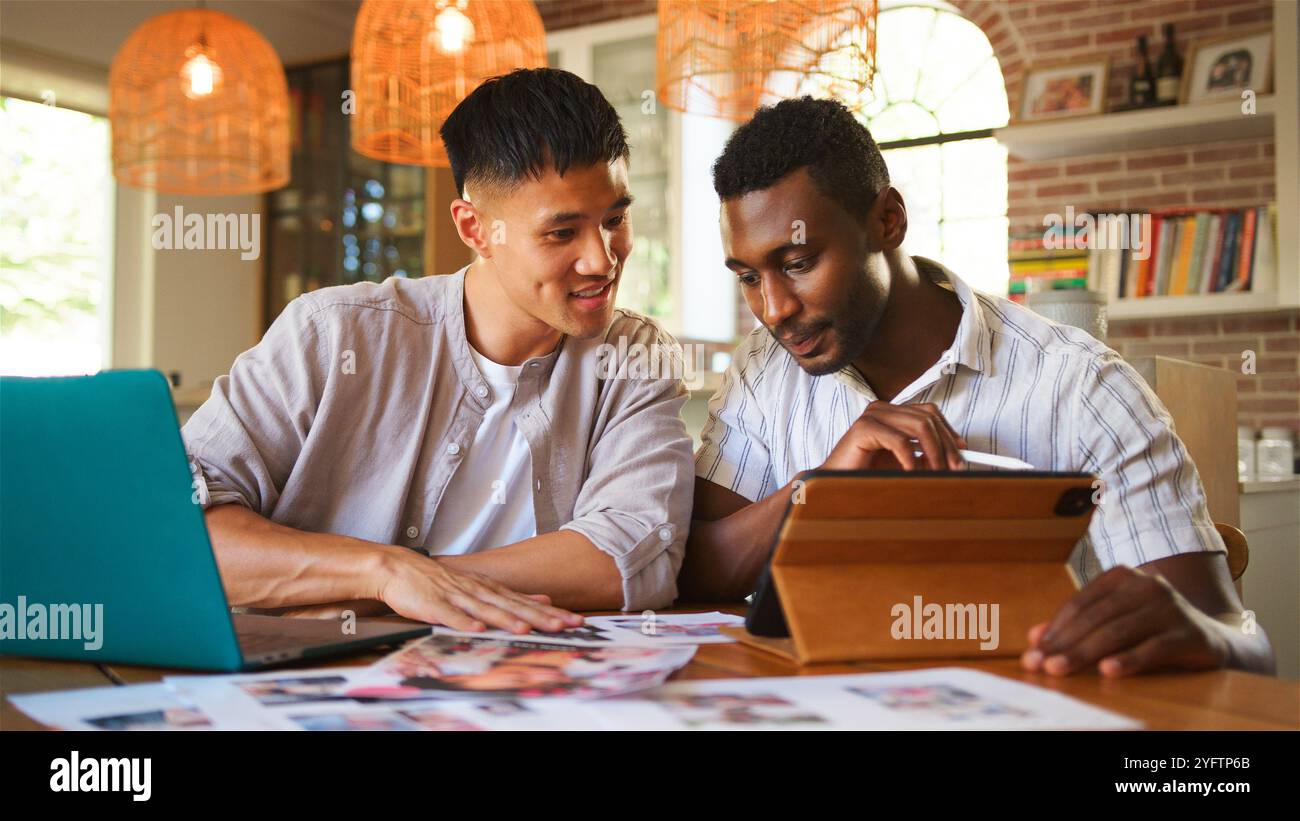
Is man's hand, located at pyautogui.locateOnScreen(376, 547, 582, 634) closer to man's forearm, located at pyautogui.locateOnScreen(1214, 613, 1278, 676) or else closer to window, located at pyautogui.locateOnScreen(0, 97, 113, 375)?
man's forearm, located at pyautogui.locateOnScreen(1214, 613, 1278, 676)

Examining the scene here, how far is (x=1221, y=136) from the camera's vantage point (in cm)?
433

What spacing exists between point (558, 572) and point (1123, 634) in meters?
0.67

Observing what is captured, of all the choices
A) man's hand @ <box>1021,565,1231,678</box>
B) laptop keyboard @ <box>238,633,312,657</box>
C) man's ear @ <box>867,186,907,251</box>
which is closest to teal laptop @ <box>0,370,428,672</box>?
laptop keyboard @ <box>238,633,312,657</box>

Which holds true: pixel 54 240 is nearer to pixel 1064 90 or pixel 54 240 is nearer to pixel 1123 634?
pixel 1064 90

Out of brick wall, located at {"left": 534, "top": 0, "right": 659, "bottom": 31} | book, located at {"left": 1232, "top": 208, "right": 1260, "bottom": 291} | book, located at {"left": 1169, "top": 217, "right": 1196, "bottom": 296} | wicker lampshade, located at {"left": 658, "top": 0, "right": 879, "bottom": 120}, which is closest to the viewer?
wicker lampshade, located at {"left": 658, "top": 0, "right": 879, "bottom": 120}

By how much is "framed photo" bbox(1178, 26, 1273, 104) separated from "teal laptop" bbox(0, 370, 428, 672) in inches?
162

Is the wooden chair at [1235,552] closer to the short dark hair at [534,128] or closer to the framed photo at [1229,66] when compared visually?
the short dark hair at [534,128]

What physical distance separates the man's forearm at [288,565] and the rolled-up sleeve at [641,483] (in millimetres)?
285

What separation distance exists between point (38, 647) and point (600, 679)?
0.51 metres

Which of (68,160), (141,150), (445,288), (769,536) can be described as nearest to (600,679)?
(769,536)

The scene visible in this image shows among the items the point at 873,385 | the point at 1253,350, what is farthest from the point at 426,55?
the point at 1253,350

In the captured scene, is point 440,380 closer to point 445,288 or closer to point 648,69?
point 445,288

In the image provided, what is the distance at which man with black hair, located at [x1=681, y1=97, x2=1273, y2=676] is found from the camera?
1401 millimetres

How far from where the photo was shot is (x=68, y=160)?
584 centimetres
